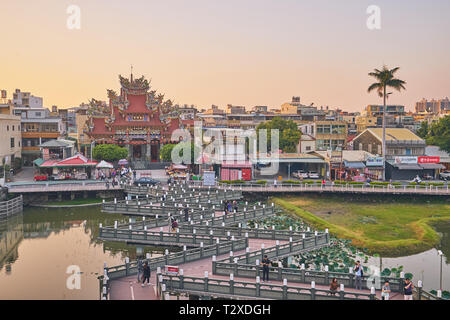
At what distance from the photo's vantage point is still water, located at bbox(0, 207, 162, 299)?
91.9 ft

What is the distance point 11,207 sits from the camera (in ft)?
161

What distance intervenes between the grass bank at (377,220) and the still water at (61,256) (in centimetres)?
143

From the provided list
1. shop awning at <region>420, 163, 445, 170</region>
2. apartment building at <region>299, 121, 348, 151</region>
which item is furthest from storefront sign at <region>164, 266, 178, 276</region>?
apartment building at <region>299, 121, 348, 151</region>

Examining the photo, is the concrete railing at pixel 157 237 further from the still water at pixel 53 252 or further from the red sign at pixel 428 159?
the red sign at pixel 428 159

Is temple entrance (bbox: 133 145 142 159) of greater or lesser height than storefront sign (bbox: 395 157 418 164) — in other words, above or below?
above

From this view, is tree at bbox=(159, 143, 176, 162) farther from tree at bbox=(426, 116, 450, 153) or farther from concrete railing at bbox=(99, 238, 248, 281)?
concrete railing at bbox=(99, 238, 248, 281)

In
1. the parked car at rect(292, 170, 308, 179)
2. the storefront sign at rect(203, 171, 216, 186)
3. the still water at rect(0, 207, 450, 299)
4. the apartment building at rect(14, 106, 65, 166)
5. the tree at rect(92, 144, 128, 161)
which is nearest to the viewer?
the still water at rect(0, 207, 450, 299)

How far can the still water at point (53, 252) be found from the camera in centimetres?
2800

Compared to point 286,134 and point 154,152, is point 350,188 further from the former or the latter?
point 154,152

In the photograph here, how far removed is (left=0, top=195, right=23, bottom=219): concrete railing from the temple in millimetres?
30707

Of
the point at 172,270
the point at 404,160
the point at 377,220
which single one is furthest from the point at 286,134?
the point at 172,270

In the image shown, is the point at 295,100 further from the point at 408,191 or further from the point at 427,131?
the point at 408,191
